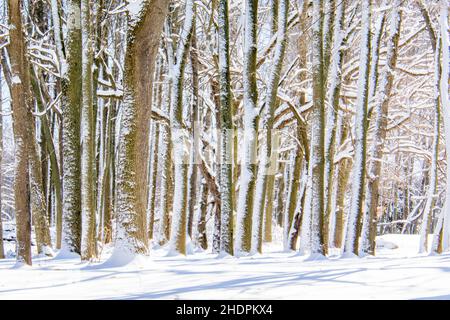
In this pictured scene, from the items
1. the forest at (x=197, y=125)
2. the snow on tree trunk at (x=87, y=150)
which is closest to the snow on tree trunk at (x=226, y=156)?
the forest at (x=197, y=125)

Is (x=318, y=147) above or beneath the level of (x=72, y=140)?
beneath

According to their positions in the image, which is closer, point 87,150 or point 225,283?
point 225,283

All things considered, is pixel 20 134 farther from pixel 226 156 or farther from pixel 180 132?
pixel 180 132

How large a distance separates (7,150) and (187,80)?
34.3 metres

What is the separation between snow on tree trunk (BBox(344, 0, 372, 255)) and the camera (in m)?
12.0

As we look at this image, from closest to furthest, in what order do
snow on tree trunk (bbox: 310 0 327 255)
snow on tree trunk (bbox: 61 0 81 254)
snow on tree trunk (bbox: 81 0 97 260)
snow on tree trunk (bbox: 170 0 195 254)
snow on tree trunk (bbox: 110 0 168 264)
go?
snow on tree trunk (bbox: 110 0 168 264), snow on tree trunk (bbox: 81 0 97 260), snow on tree trunk (bbox: 61 0 81 254), snow on tree trunk (bbox: 310 0 327 255), snow on tree trunk (bbox: 170 0 195 254)

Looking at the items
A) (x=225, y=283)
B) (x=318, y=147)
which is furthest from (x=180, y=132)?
(x=225, y=283)

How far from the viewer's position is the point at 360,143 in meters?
12.1

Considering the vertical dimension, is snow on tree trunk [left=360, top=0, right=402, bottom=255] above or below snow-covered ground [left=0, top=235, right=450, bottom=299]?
above

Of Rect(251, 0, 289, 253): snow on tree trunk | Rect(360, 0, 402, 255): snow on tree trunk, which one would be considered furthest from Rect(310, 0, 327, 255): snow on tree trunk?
Rect(360, 0, 402, 255): snow on tree trunk

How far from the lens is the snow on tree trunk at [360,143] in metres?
12.0

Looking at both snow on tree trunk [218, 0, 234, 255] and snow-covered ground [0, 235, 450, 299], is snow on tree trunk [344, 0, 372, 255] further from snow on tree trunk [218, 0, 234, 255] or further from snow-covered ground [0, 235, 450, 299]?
snow-covered ground [0, 235, 450, 299]
